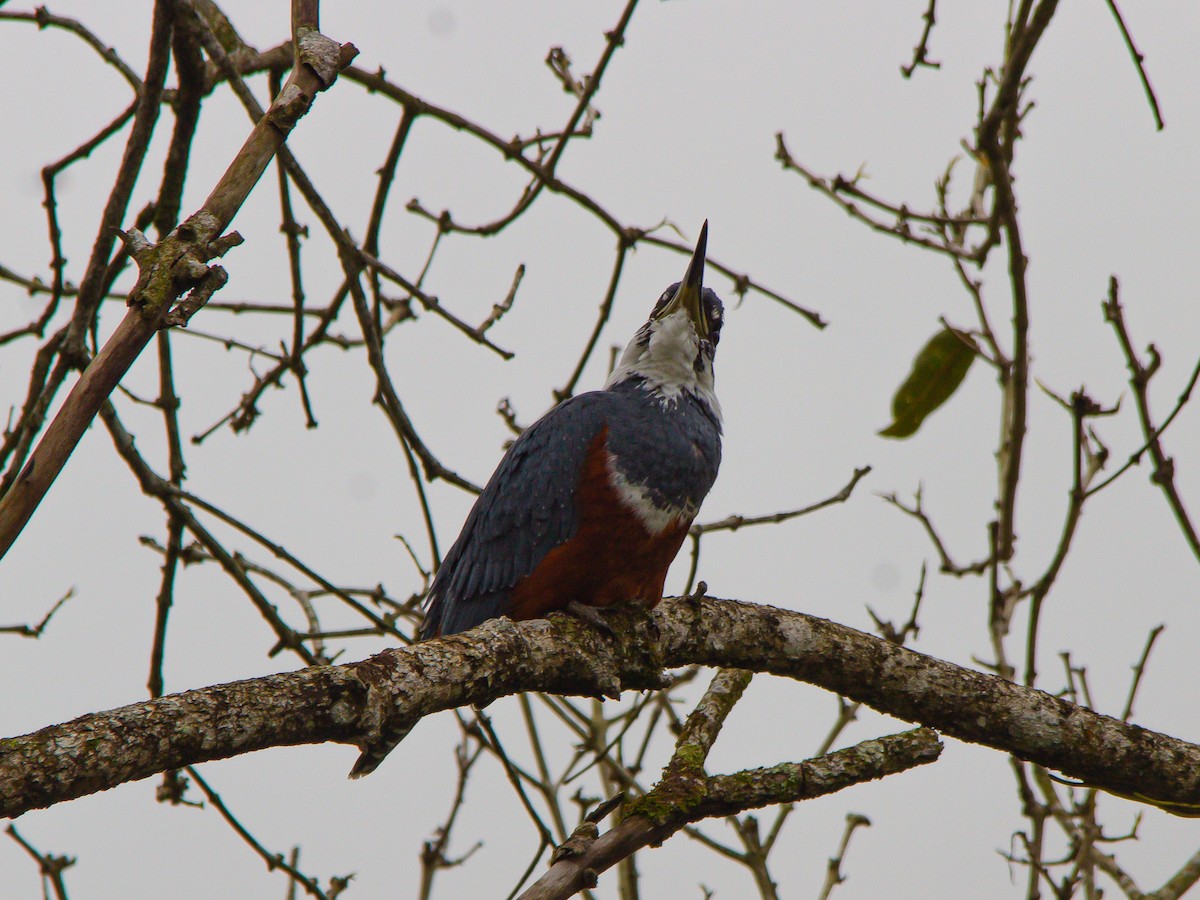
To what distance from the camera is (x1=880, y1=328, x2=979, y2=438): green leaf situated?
546 centimetres

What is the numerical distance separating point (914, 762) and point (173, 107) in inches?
124

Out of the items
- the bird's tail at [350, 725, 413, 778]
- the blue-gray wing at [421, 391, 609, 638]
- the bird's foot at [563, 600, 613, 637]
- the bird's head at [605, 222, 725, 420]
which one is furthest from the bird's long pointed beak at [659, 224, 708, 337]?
the bird's tail at [350, 725, 413, 778]

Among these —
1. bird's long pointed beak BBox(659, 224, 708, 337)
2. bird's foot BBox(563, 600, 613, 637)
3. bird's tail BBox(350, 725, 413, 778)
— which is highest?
bird's long pointed beak BBox(659, 224, 708, 337)

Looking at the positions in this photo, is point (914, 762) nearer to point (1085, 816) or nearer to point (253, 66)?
point (1085, 816)

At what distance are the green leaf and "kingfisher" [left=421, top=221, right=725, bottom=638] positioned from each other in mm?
928

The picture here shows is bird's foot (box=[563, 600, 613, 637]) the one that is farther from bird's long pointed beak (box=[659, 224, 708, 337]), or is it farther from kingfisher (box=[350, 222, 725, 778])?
bird's long pointed beak (box=[659, 224, 708, 337])

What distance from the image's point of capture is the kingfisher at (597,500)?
14.5ft

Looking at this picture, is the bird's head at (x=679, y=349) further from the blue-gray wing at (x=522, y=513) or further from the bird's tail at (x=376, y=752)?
the bird's tail at (x=376, y=752)

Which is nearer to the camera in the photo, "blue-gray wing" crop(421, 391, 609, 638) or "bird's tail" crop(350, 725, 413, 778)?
"bird's tail" crop(350, 725, 413, 778)

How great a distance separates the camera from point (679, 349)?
5.34m

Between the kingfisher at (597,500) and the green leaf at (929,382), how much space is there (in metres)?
0.93

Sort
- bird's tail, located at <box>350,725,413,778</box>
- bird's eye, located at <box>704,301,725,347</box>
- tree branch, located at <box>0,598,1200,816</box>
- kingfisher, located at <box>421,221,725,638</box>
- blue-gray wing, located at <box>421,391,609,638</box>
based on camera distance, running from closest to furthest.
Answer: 1. tree branch, located at <box>0,598,1200,816</box>
2. bird's tail, located at <box>350,725,413,778</box>
3. kingfisher, located at <box>421,221,725,638</box>
4. blue-gray wing, located at <box>421,391,609,638</box>
5. bird's eye, located at <box>704,301,725,347</box>

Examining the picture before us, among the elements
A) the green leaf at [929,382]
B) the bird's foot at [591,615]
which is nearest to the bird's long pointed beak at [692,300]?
the green leaf at [929,382]

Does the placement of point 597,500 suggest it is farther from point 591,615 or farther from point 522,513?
point 591,615
